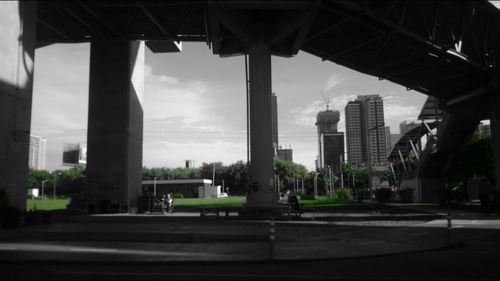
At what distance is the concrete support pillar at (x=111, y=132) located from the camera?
1275 inches

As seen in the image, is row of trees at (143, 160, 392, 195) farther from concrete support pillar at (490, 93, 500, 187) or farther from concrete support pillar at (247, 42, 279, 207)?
concrete support pillar at (247, 42, 279, 207)

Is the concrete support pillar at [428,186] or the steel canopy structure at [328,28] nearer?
the steel canopy structure at [328,28]

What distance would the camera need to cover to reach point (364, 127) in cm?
11294

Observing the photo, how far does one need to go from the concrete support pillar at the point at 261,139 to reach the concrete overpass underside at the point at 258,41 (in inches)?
2.6

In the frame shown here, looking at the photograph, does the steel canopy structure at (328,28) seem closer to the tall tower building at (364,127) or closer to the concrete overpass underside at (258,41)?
the concrete overpass underside at (258,41)

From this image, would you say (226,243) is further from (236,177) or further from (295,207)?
(236,177)

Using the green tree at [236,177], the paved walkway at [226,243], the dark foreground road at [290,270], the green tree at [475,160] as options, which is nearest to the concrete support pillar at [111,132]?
the paved walkway at [226,243]

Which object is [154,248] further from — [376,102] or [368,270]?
[376,102]

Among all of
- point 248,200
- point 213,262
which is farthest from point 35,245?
point 248,200

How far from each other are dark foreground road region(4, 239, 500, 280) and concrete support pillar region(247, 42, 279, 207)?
1627cm

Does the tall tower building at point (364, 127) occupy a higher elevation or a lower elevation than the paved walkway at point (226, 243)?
higher

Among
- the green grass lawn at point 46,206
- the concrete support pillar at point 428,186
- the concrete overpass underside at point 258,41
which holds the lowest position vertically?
the green grass lawn at point 46,206

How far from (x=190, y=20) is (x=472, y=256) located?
2617cm

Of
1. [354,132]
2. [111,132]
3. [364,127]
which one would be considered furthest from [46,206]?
[354,132]
